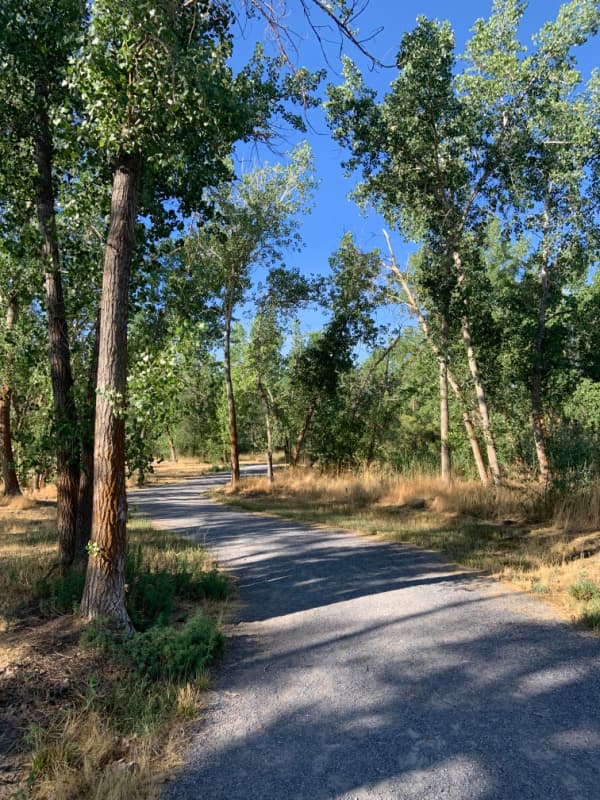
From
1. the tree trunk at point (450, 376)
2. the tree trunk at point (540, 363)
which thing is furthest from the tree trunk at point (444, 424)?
the tree trunk at point (540, 363)

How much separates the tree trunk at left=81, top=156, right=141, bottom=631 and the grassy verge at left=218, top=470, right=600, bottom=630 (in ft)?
14.7

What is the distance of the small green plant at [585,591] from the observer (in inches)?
220

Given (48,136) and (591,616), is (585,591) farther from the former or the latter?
(48,136)

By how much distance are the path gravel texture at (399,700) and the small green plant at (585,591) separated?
1.59 ft

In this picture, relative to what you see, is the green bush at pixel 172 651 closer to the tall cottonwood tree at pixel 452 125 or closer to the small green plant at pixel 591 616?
the small green plant at pixel 591 616

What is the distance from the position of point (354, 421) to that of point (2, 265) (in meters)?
17.1

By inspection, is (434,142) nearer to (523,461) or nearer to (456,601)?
(523,461)

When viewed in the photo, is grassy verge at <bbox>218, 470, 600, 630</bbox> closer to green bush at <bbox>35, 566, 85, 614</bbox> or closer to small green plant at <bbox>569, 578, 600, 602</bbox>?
small green plant at <bbox>569, 578, 600, 602</bbox>

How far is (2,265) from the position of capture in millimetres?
→ 6984

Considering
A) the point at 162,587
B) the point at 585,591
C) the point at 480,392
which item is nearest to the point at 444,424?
the point at 480,392

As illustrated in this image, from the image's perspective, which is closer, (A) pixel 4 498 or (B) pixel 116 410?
(B) pixel 116 410

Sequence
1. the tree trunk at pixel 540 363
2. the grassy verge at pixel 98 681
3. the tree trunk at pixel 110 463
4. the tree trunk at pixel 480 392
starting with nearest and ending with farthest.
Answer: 1. the grassy verge at pixel 98 681
2. the tree trunk at pixel 110 463
3. the tree trunk at pixel 540 363
4. the tree trunk at pixel 480 392

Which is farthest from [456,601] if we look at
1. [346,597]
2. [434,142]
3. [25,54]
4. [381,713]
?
[434,142]

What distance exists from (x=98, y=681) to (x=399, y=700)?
226cm
